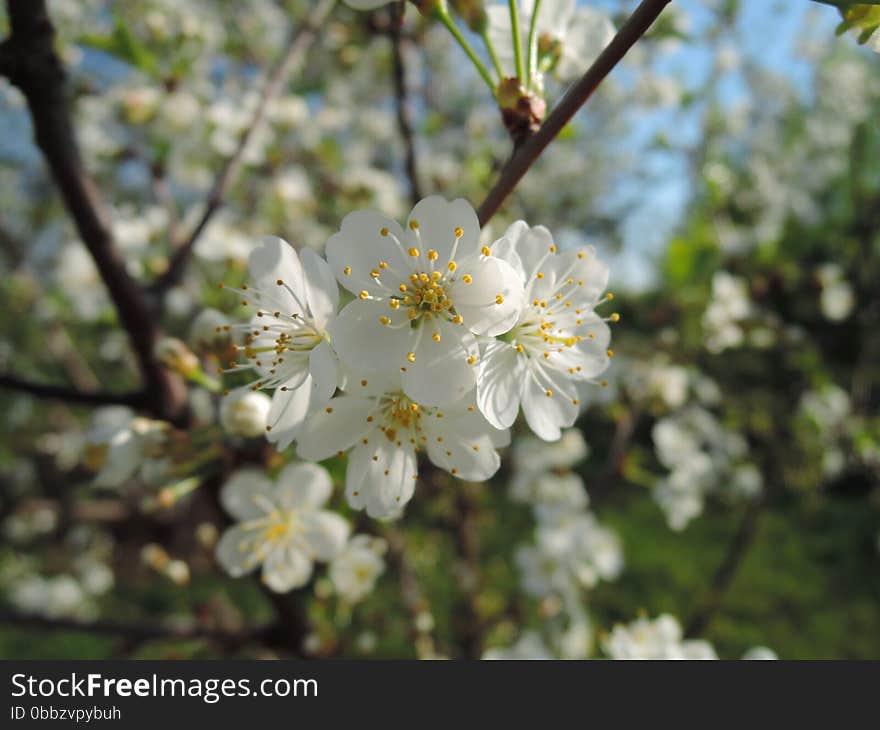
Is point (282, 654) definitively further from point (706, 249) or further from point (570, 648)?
point (706, 249)

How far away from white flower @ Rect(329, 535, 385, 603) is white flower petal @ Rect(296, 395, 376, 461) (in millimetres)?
569

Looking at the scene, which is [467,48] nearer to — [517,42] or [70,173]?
[517,42]

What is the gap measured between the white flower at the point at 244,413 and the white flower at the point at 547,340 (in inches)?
13.7

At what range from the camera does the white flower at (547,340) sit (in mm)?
727

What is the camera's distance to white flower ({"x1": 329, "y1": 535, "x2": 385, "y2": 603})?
4.28ft

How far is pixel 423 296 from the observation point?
75 centimetres

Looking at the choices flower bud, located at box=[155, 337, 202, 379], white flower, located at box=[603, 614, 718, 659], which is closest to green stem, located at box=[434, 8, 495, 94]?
flower bud, located at box=[155, 337, 202, 379]

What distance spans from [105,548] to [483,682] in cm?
422

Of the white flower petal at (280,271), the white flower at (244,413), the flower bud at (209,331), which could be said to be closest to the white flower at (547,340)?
the white flower petal at (280,271)

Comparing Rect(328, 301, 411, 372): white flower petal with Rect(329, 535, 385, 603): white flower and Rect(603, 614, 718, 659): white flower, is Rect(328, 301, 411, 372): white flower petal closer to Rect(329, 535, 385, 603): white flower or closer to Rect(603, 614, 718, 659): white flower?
Rect(329, 535, 385, 603): white flower

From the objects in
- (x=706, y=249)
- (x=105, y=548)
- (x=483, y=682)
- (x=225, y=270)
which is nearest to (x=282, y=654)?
(x=483, y=682)

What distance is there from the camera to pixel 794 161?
6352mm

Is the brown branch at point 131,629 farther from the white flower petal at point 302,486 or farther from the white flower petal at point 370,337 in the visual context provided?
the white flower petal at point 370,337

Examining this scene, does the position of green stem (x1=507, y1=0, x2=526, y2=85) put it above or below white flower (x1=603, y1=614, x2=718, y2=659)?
above
